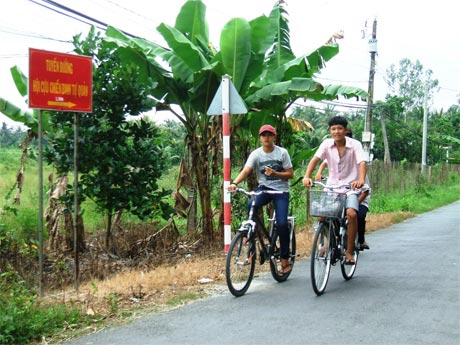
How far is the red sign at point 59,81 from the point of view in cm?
625

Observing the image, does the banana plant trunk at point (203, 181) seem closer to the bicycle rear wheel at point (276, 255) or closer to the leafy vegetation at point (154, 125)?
the leafy vegetation at point (154, 125)

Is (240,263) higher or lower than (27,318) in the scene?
higher

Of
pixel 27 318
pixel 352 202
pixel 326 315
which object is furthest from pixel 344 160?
pixel 27 318

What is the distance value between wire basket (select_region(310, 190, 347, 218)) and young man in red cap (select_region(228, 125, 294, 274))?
1.44 feet

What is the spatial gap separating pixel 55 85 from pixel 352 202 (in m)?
3.61

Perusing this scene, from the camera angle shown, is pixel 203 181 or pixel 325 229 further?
pixel 203 181

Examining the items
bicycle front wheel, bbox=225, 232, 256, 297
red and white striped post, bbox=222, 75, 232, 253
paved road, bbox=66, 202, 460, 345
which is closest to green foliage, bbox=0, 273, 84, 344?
paved road, bbox=66, 202, 460, 345

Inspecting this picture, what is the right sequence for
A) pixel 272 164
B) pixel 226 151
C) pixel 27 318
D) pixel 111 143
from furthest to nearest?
pixel 111 143 < pixel 226 151 < pixel 272 164 < pixel 27 318

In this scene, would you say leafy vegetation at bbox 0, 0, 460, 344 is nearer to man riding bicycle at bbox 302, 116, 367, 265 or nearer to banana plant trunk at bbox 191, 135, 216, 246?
banana plant trunk at bbox 191, 135, 216, 246

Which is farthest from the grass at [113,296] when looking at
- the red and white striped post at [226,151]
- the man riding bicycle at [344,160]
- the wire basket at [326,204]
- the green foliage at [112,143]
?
the man riding bicycle at [344,160]

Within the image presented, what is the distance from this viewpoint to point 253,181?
11430mm

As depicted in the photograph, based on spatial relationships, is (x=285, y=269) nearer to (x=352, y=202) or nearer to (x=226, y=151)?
(x=352, y=202)

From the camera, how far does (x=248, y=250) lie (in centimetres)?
644

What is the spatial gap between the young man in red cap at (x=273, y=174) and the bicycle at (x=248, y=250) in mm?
105
